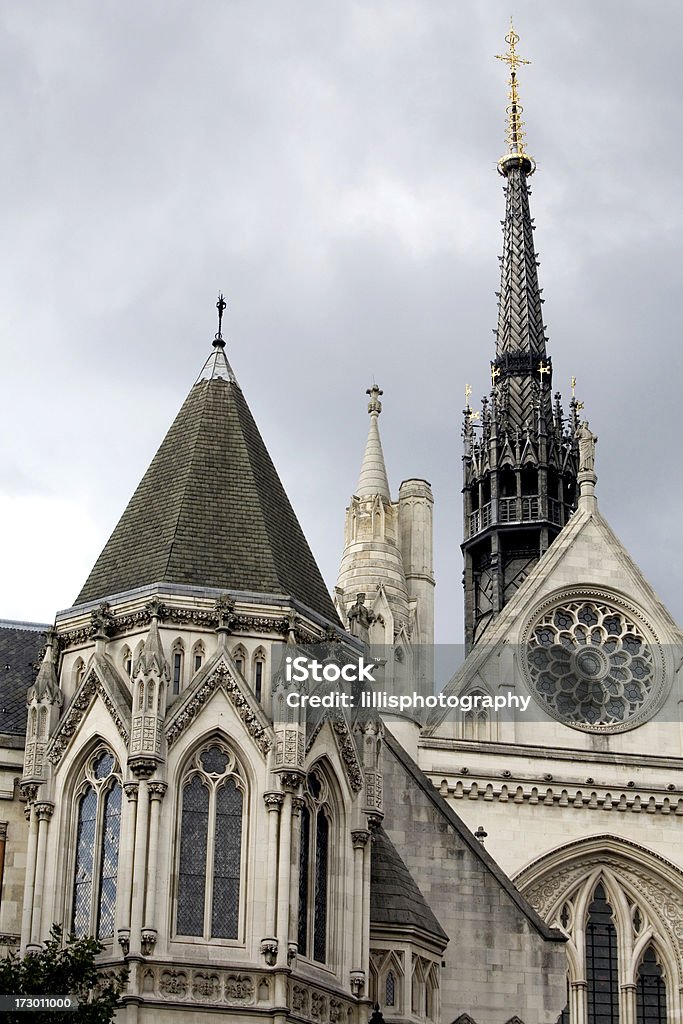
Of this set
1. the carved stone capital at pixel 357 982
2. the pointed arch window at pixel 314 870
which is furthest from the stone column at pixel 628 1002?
the pointed arch window at pixel 314 870

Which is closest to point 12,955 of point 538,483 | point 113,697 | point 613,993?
point 113,697

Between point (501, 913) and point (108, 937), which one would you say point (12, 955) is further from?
point (501, 913)

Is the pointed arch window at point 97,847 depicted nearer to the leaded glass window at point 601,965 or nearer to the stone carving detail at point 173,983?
the stone carving detail at point 173,983

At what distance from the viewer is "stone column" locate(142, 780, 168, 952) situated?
85.5ft

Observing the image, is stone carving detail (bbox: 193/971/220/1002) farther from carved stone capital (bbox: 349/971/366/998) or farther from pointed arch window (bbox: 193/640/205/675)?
pointed arch window (bbox: 193/640/205/675)

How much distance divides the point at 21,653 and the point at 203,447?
549cm

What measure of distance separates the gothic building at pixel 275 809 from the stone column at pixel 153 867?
4cm

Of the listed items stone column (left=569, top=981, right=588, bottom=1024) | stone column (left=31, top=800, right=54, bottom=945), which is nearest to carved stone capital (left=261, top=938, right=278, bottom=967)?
stone column (left=31, top=800, right=54, bottom=945)

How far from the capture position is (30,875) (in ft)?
90.7

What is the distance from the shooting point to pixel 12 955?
85.3ft

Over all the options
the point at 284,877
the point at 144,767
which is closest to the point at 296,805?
the point at 284,877

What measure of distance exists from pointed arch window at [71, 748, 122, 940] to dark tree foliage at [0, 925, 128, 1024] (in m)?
1.97

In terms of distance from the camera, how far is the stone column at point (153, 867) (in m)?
26.1

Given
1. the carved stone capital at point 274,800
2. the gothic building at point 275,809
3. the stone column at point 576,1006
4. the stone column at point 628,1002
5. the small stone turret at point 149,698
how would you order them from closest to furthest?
the gothic building at point 275,809, the small stone turret at point 149,698, the carved stone capital at point 274,800, the stone column at point 576,1006, the stone column at point 628,1002
